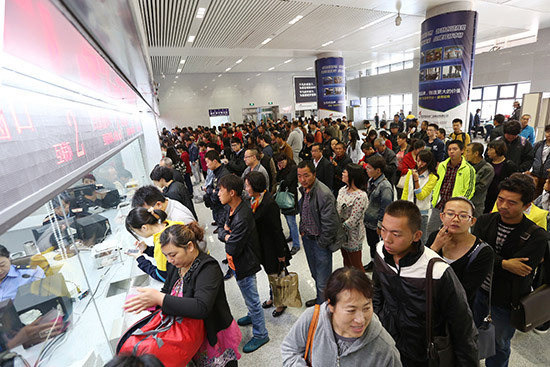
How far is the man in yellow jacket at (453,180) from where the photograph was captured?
325cm

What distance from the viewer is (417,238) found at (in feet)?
5.00

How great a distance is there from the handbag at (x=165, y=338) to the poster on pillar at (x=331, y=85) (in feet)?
44.4

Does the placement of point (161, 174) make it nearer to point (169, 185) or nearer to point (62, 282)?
point (169, 185)

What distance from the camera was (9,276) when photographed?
1152 mm

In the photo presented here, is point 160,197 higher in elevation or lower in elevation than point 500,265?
higher

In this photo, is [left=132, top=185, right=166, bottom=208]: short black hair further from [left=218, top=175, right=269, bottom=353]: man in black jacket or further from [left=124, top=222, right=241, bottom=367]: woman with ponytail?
[left=124, top=222, right=241, bottom=367]: woman with ponytail

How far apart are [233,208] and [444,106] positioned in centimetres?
782

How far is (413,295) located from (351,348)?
18.9 inches

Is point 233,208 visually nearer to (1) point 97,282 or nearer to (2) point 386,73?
(1) point 97,282

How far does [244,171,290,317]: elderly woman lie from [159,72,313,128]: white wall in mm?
18115

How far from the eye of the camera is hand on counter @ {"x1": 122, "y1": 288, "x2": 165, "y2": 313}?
1405mm

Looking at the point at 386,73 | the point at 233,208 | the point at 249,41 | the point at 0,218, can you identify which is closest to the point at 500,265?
the point at 233,208

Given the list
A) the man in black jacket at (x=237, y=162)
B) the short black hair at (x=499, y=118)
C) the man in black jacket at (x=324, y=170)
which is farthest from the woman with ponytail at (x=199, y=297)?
the short black hair at (x=499, y=118)

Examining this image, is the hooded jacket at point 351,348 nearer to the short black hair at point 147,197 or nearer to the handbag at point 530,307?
the handbag at point 530,307
